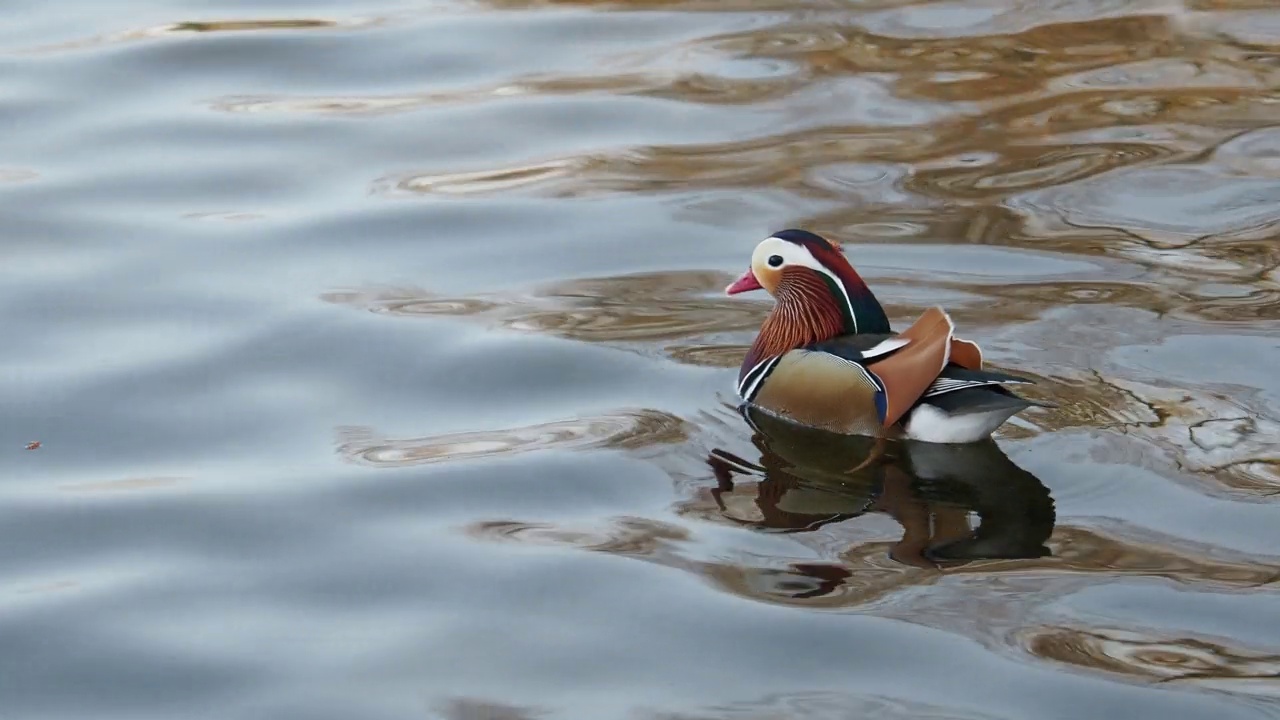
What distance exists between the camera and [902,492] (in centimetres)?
592

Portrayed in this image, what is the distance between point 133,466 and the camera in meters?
6.30

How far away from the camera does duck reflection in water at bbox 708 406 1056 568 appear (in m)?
5.43

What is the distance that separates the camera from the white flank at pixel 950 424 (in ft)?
19.9

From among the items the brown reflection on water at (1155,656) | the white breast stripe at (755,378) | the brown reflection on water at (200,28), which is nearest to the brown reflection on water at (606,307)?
the white breast stripe at (755,378)

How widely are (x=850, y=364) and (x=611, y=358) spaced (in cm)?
97

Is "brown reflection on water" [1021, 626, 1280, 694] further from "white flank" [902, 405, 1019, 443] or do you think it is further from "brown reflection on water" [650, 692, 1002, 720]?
"white flank" [902, 405, 1019, 443]

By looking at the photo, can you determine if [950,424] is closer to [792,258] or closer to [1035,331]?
[1035,331]

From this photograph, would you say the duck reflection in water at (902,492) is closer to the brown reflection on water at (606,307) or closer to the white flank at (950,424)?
the white flank at (950,424)

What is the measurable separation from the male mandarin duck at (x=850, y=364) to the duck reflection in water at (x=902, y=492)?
84mm

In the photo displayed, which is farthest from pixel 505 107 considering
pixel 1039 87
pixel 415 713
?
pixel 415 713

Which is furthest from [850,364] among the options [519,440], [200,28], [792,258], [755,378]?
[200,28]

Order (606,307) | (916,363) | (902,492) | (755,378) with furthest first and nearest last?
(606,307) → (755,378) → (916,363) → (902,492)

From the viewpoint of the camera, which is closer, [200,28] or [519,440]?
[519,440]

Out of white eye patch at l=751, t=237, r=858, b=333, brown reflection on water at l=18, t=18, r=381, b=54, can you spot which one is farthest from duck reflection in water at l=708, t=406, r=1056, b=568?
brown reflection on water at l=18, t=18, r=381, b=54
